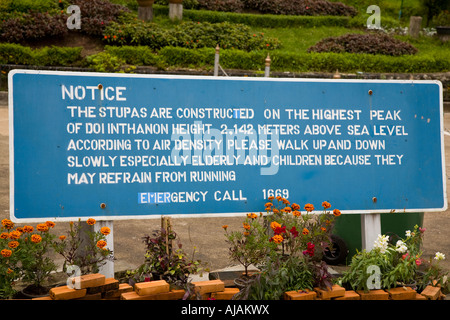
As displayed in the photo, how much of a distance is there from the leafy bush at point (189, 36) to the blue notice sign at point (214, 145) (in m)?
13.0

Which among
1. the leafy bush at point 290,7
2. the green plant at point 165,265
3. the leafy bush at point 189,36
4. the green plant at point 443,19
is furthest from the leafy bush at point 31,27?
the green plant at point 443,19

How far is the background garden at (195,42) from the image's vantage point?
628 inches

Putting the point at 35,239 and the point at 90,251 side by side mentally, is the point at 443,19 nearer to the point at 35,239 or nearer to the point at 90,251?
the point at 90,251

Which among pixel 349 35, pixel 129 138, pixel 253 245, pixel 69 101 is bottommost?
pixel 253 245

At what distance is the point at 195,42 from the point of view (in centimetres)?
1791

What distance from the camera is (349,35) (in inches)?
786

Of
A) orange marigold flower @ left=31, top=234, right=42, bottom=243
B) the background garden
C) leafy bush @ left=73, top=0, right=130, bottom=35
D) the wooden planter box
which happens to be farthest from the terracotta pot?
the wooden planter box

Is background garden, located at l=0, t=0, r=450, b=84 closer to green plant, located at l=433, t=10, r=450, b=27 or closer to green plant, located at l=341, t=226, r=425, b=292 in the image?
green plant, located at l=433, t=10, r=450, b=27

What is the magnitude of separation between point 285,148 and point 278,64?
13.1 meters

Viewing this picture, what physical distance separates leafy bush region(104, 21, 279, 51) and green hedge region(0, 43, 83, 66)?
1.60m

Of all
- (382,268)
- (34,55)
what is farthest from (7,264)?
(34,55)

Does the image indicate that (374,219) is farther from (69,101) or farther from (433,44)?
(433,44)

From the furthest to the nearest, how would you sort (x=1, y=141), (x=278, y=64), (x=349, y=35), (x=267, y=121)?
1. (x=349, y=35)
2. (x=278, y=64)
3. (x=1, y=141)
4. (x=267, y=121)

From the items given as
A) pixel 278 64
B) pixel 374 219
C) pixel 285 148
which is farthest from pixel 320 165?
pixel 278 64
